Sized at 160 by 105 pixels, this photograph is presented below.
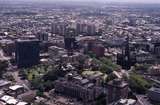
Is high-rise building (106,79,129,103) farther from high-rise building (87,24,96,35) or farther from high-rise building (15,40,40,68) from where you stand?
high-rise building (87,24,96,35)

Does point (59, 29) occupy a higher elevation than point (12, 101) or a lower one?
lower

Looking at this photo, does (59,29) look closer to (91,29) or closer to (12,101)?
(91,29)

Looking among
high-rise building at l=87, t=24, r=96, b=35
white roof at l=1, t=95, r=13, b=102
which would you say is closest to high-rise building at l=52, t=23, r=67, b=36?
high-rise building at l=87, t=24, r=96, b=35

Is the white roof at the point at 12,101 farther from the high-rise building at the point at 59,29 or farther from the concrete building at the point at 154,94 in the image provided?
the high-rise building at the point at 59,29

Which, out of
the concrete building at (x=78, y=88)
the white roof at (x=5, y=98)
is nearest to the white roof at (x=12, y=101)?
the white roof at (x=5, y=98)

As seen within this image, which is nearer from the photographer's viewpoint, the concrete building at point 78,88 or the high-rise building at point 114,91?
the high-rise building at point 114,91

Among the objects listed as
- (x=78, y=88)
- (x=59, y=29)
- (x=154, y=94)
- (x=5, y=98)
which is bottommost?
(x=59, y=29)

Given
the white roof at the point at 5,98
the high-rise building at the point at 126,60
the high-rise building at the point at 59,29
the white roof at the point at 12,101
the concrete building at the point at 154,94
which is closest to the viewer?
the white roof at the point at 12,101

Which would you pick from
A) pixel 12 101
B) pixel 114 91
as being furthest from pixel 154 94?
pixel 12 101
